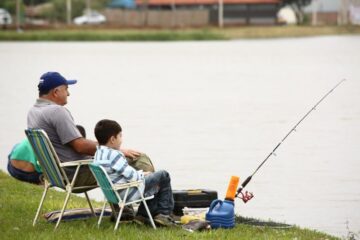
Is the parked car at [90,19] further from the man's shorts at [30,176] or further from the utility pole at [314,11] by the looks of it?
the man's shorts at [30,176]

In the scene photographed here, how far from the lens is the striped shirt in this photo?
9.03 meters

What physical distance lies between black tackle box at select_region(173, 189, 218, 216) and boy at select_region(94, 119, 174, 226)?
0.38 metres

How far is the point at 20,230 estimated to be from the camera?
362 inches

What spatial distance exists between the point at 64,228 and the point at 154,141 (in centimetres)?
1001

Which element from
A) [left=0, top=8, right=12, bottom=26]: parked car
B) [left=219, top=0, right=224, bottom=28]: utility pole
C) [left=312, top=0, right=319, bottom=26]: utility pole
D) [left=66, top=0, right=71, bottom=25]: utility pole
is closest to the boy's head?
[left=0, top=8, right=12, bottom=26]: parked car

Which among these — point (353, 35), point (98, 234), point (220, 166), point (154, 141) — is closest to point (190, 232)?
point (98, 234)

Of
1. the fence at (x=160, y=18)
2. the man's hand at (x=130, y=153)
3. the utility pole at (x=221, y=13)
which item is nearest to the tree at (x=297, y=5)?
the utility pole at (x=221, y=13)

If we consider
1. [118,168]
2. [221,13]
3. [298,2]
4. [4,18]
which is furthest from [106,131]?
[298,2]

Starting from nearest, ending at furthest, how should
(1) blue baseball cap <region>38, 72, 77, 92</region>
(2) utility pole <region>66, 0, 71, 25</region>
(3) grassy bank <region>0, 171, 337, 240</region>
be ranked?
(3) grassy bank <region>0, 171, 337, 240</region>, (1) blue baseball cap <region>38, 72, 77, 92</region>, (2) utility pole <region>66, 0, 71, 25</region>

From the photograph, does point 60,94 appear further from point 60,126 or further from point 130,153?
point 130,153

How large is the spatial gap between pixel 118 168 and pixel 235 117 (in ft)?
49.2

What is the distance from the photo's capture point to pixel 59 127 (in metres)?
9.53

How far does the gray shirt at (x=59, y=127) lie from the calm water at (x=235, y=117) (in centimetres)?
267

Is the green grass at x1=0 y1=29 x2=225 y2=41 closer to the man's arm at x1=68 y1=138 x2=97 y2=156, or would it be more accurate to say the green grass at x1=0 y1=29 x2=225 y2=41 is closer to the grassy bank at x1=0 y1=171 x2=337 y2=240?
the grassy bank at x1=0 y1=171 x2=337 y2=240
